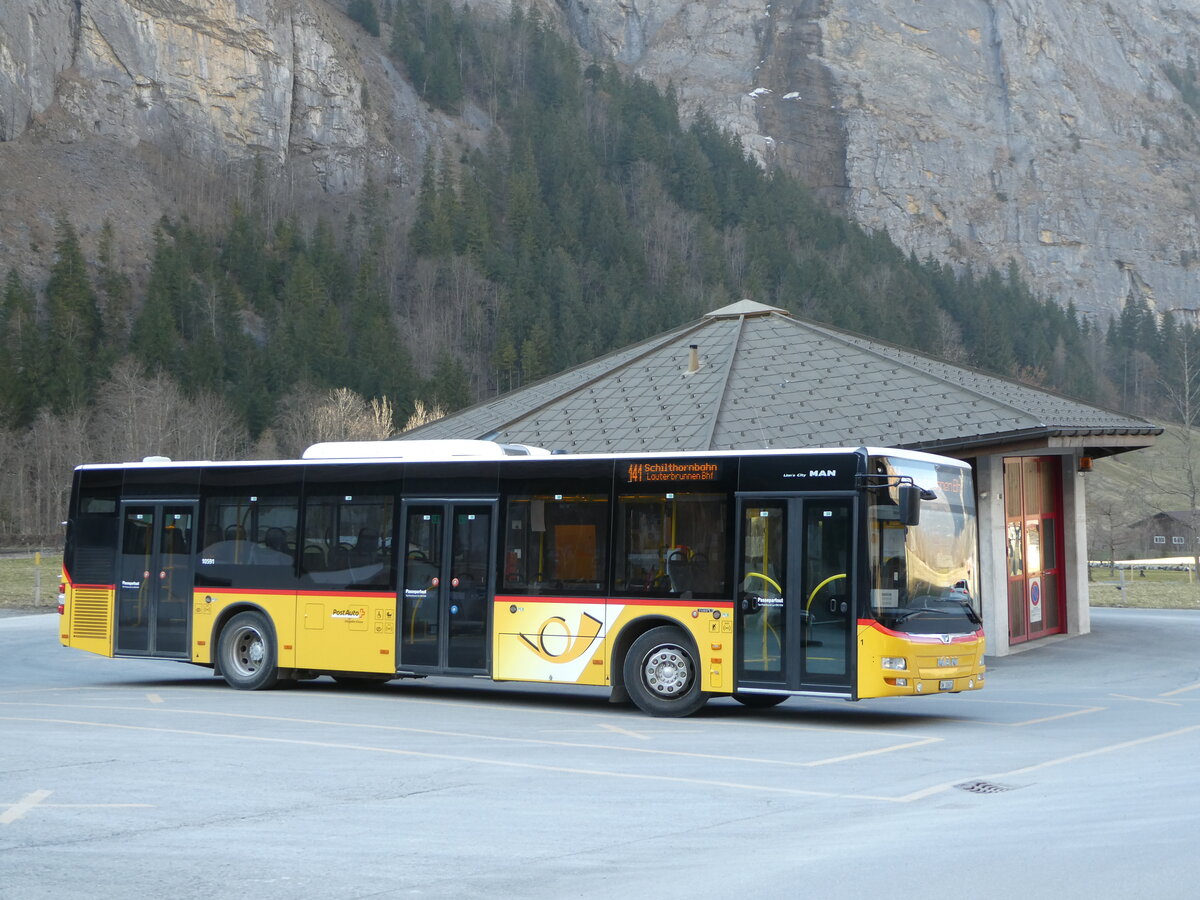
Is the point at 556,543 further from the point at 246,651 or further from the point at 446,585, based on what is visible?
the point at 246,651

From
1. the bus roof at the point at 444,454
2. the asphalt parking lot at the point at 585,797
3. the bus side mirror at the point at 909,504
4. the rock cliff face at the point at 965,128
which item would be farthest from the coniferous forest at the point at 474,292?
the asphalt parking lot at the point at 585,797

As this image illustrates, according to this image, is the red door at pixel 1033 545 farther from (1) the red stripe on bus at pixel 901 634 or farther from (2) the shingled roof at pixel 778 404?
(1) the red stripe on bus at pixel 901 634

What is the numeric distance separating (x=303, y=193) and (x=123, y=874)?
139 metres

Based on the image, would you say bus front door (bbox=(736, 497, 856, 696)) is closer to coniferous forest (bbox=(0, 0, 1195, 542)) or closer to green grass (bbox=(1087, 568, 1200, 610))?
green grass (bbox=(1087, 568, 1200, 610))

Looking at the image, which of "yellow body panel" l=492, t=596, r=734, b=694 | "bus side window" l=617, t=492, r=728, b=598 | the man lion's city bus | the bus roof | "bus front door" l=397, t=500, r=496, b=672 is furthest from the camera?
"bus front door" l=397, t=500, r=496, b=672

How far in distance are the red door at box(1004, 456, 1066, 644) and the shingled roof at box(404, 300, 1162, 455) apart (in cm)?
135

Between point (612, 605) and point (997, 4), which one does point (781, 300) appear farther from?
point (612, 605)

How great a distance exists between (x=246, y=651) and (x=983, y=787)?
10.6 m

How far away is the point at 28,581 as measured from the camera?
149ft

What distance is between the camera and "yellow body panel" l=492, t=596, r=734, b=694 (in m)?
14.4

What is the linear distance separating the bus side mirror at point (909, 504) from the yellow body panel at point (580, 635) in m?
2.12

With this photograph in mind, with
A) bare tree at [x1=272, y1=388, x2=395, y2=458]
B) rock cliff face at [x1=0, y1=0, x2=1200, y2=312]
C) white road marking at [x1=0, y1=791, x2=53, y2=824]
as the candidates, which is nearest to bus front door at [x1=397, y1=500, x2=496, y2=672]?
white road marking at [x1=0, y1=791, x2=53, y2=824]

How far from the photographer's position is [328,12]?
153m

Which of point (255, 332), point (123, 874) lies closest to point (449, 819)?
point (123, 874)
